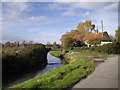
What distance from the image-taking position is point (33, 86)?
284 inches

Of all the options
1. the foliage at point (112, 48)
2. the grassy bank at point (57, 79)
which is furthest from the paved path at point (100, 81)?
the foliage at point (112, 48)

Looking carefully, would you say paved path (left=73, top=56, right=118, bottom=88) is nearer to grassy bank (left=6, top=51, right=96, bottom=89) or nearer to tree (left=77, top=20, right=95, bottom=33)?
grassy bank (left=6, top=51, right=96, bottom=89)

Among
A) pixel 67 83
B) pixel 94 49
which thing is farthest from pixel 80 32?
pixel 67 83

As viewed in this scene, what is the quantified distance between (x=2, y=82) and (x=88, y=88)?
759 centimetres

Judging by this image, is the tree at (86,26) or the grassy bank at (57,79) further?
the tree at (86,26)

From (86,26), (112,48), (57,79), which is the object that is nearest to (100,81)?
(57,79)

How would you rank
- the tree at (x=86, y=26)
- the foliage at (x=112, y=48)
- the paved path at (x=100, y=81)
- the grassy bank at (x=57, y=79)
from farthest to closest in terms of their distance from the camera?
the tree at (x=86, y=26) < the foliage at (x=112, y=48) < the grassy bank at (x=57, y=79) < the paved path at (x=100, y=81)

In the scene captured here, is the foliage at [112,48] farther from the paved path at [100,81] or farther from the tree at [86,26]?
the tree at [86,26]

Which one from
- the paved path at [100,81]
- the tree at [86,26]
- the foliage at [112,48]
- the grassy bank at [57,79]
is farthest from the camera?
the tree at [86,26]

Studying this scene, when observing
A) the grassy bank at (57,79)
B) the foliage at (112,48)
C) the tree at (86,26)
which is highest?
the tree at (86,26)

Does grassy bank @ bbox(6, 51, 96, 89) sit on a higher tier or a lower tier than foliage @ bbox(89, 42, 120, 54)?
lower

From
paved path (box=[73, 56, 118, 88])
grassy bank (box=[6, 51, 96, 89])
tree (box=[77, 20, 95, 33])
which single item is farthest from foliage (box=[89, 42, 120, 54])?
tree (box=[77, 20, 95, 33])

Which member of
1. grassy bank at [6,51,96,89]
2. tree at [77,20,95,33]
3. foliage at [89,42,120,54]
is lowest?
grassy bank at [6,51,96,89]

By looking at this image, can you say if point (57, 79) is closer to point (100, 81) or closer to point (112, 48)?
point (100, 81)
